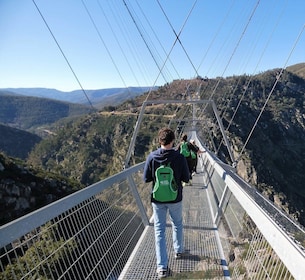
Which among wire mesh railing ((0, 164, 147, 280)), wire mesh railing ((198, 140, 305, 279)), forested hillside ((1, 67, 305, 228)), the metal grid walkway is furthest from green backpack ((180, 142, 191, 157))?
forested hillside ((1, 67, 305, 228))

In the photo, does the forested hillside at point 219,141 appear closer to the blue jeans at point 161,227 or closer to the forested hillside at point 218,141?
the forested hillside at point 218,141

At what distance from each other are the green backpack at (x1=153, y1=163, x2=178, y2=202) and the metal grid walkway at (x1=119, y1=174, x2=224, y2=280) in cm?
91

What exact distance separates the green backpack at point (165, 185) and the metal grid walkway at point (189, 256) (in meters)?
0.91

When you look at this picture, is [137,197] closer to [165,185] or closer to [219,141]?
[165,185]

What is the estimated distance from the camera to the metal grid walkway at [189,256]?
4.21 meters

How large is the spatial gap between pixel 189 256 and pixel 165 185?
1273 millimetres

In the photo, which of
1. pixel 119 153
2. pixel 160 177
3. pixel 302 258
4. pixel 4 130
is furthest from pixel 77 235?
pixel 4 130

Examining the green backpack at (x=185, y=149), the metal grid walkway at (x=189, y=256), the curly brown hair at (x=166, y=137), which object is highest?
the curly brown hair at (x=166, y=137)

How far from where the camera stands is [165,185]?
397cm

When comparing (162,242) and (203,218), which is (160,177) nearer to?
(162,242)

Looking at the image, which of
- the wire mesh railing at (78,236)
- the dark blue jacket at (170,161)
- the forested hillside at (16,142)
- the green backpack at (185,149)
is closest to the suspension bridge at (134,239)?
the wire mesh railing at (78,236)

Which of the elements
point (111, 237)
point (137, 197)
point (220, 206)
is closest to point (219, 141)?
point (220, 206)

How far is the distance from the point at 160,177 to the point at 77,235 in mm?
1069

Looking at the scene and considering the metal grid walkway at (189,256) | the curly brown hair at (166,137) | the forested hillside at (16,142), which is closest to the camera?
the curly brown hair at (166,137)
